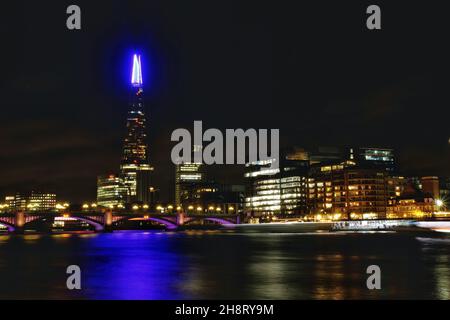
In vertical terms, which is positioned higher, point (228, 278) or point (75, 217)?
point (75, 217)

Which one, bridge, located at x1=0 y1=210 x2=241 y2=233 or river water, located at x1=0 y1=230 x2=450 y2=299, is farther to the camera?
bridge, located at x1=0 y1=210 x2=241 y2=233

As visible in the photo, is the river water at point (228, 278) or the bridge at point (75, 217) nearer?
the river water at point (228, 278)

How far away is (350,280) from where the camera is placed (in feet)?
138

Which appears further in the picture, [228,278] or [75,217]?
[75,217]
